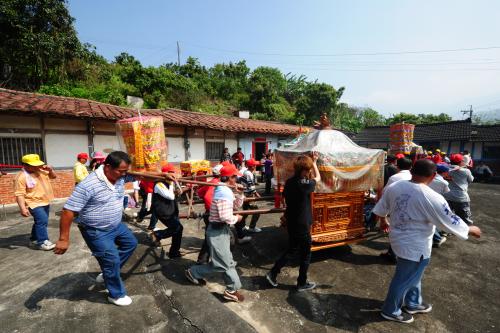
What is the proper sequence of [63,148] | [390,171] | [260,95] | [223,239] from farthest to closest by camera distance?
[260,95], [63,148], [390,171], [223,239]

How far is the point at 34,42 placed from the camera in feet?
41.7

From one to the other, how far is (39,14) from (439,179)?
57.7ft

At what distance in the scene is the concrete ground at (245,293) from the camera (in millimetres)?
3018

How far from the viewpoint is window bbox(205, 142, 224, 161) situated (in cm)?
1348

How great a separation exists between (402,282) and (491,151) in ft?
72.0

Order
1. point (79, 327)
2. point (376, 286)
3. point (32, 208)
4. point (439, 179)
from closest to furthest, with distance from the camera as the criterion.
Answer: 1. point (79, 327)
2. point (376, 286)
3. point (32, 208)
4. point (439, 179)

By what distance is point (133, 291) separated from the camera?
11.7 feet

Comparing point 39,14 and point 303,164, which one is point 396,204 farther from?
point 39,14

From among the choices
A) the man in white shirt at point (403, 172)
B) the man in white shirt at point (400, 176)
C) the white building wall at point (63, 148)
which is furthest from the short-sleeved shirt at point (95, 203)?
the white building wall at point (63, 148)

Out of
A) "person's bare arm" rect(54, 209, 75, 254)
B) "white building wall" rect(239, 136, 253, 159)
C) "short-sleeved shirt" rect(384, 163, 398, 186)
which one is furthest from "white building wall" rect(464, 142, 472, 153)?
"person's bare arm" rect(54, 209, 75, 254)

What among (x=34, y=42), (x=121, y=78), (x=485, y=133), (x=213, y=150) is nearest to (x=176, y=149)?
(x=213, y=150)

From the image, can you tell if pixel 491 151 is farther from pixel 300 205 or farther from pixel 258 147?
pixel 300 205

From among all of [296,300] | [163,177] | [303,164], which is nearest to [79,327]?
[163,177]

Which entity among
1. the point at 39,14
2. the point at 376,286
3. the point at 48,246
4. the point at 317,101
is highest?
the point at 39,14
